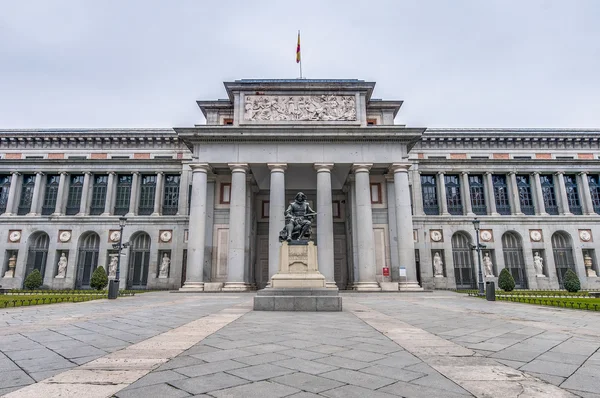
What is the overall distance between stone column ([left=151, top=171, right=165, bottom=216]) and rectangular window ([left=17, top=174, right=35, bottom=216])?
47.6 ft

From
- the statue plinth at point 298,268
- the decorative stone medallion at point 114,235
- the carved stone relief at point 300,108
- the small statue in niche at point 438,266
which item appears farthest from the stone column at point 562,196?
the decorative stone medallion at point 114,235

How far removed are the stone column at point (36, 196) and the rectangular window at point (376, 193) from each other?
120 feet

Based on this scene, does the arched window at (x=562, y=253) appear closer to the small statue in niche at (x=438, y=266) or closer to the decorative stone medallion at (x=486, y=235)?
the decorative stone medallion at (x=486, y=235)

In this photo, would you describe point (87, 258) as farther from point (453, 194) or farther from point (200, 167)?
point (453, 194)

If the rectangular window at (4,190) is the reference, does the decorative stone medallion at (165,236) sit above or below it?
below

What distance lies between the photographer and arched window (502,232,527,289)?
37.9 meters

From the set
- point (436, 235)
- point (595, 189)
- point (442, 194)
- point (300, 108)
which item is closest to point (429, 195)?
point (442, 194)

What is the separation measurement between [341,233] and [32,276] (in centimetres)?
2881

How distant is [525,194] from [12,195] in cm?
5847

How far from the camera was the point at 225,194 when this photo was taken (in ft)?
102

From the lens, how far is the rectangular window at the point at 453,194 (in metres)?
40.2

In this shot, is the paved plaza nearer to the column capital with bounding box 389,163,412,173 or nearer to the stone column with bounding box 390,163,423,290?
the stone column with bounding box 390,163,423,290

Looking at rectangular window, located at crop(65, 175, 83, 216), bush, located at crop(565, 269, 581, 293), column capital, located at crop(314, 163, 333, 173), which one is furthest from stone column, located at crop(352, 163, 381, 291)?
rectangular window, located at crop(65, 175, 83, 216)

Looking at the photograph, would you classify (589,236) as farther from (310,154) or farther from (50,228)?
(50,228)
